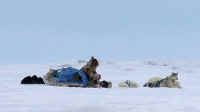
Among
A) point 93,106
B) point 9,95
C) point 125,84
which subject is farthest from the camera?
point 125,84

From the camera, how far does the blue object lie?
13.8 m

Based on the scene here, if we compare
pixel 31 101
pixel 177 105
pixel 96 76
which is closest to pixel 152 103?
pixel 177 105

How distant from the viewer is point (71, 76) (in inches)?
553

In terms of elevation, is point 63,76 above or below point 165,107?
above

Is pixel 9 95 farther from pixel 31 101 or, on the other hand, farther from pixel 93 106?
pixel 93 106

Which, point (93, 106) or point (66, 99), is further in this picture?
point (66, 99)

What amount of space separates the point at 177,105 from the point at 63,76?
20.7 ft

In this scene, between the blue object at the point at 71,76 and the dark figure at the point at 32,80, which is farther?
the dark figure at the point at 32,80

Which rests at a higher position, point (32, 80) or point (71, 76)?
point (71, 76)

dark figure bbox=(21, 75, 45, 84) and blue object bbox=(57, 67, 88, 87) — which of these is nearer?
blue object bbox=(57, 67, 88, 87)

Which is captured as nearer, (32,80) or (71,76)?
(71,76)

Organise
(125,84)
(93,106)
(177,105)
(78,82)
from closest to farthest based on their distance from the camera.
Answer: (93,106) → (177,105) → (78,82) → (125,84)

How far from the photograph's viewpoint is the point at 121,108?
25.5 feet

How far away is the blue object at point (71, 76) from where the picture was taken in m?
13.8
